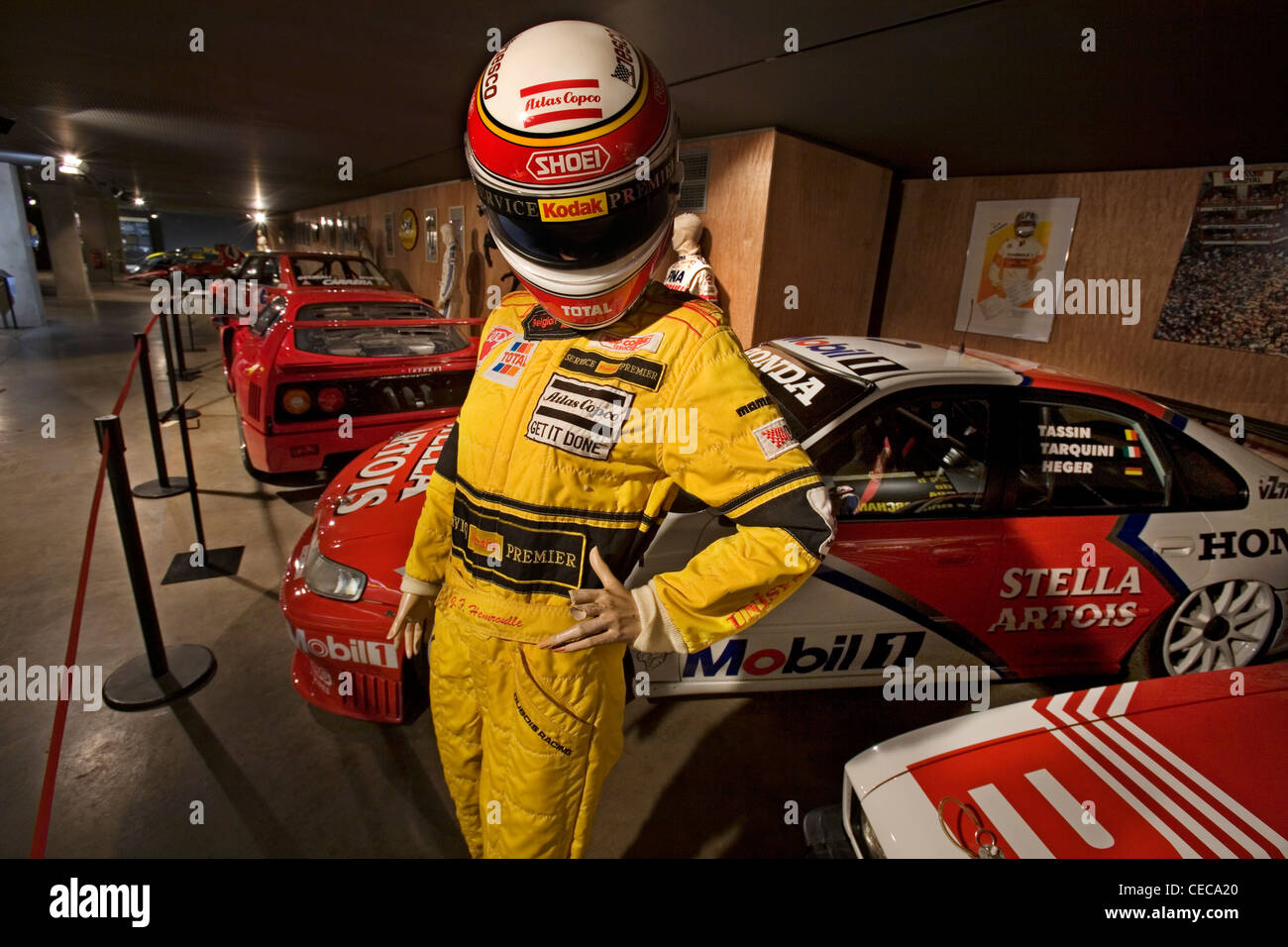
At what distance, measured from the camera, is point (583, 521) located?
1.10m

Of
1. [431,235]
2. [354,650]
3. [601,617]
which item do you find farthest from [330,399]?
[431,235]

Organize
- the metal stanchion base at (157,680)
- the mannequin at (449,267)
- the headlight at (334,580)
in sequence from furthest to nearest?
the mannequin at (449,267) → the metal stanchion base at (157,680) → the headlight at (334,580)

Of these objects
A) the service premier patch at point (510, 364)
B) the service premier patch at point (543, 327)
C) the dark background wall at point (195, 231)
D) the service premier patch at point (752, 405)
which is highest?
the dark background wall at point (195, 231)

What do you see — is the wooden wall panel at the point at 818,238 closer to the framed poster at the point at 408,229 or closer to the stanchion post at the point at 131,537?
the stanchion post at the point at 131,537

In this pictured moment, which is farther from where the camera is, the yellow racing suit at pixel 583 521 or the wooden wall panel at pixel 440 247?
the wooden wall panel at pixel 440 247

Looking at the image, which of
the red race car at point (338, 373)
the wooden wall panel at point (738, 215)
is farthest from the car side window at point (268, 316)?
the wooden wall panel at point (738, 215)

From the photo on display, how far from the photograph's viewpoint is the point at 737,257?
15.7ft

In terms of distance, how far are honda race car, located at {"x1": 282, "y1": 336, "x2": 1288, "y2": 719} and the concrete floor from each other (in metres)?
0.27

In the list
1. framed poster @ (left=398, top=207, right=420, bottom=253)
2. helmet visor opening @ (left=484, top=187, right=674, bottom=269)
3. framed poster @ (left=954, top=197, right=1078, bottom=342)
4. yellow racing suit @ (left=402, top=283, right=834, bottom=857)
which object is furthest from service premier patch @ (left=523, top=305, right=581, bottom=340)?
framed poster @ (left=398, top=207, right=420, bottom=253)

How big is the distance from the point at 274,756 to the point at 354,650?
21.3 inches

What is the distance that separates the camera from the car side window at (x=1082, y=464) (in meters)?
2.19

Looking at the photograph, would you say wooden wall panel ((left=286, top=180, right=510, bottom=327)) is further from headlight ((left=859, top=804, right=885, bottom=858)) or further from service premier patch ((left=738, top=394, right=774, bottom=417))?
headlight ((left=859, top=804, right=885, bottom=858))

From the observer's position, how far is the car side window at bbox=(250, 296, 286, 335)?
4.29 metres

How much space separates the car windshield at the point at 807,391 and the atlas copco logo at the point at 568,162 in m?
1.06
